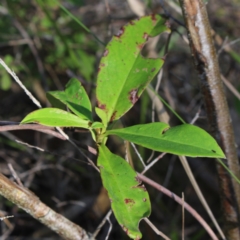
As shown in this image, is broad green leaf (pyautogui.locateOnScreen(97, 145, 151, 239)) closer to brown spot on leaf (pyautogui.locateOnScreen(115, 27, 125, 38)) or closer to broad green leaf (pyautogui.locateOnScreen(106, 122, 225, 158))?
broad green leaf (pyautogui.locateOnScreen(106, 122, 225, 158))

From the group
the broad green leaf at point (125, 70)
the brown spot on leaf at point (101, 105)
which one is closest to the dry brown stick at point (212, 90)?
the broad green leaf at point (125, 70)

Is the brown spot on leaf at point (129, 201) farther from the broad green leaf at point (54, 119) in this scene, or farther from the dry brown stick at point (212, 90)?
the dry brown stick at point (212, 90)

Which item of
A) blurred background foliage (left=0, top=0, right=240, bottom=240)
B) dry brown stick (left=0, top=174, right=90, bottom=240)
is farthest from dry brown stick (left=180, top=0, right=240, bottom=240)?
blurred background foliage (left=0, top=0, right=240, bottom=240)

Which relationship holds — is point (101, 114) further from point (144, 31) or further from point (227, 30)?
point (227, 30)

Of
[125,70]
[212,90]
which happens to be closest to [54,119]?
[125,70]

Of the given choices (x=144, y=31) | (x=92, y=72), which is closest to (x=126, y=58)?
(x=144, y=31)

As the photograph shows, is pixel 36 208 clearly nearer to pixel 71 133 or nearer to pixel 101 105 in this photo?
pixel 101 105

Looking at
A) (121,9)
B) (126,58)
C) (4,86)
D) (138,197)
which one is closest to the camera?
(138,197)
